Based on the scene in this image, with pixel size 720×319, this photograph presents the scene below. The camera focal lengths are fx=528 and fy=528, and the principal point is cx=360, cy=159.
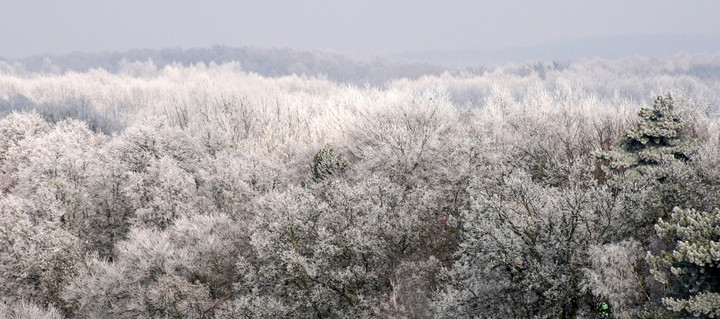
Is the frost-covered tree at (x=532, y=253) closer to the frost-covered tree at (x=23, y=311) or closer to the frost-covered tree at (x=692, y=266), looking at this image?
the frost-covered tree at (x=692, y=266)

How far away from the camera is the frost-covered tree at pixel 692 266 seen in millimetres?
15312

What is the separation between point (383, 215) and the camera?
27.4 meters

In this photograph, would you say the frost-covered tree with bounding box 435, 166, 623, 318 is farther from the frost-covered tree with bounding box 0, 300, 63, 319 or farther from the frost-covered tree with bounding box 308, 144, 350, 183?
the frost-covered tree with bounding box 0, 300, 63, 319

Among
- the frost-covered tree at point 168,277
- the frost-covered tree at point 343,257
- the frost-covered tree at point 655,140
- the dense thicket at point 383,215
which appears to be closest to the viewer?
the dense thicket at point 383,215

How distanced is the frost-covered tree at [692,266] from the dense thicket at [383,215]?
0.07 meters

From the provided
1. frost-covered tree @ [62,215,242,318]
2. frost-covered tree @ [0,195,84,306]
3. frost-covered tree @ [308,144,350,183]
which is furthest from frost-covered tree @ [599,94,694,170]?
frost-covered tree @ [0,195,84,306]

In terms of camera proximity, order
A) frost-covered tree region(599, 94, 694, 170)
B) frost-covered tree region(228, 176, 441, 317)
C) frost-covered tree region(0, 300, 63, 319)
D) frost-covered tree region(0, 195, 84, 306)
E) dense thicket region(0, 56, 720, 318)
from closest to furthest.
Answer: dense thicket region(0, 56, 720, 318), frost-covered tree region(228, 176, 441, 317), frost-covered tree region(599, 94, 694, 170), frost-covered tree region(0, 300, 63, 319), frost-covered tree region(0, 195, 84, 306)

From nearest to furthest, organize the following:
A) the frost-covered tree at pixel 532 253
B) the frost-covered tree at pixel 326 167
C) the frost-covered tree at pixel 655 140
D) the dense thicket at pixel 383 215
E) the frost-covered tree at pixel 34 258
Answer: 1. the frost-covered tree at pixel 532 253
2. the dense thicket at pixel 383 215
3. the frost-covered tree at pixel 655 140
4. the frost-covered tree at pixel 34 258
5. the frost-covered tree at pixel 326 167

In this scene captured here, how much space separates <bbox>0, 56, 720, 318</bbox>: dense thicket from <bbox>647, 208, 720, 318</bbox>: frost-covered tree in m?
0.07

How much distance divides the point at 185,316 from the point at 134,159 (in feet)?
58.9

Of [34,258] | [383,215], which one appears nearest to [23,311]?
[34,258]

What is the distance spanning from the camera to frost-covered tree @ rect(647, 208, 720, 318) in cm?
1531

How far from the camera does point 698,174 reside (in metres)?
21.9

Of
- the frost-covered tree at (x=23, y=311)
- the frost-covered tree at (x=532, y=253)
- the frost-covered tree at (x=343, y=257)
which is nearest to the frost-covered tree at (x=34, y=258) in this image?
the frost-covered tree at (x=23, y=311)
